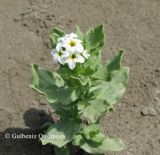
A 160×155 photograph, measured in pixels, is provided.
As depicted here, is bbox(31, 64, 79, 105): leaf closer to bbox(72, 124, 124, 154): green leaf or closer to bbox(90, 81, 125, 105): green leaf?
bbox(90, 81, 125, 105): green leaf

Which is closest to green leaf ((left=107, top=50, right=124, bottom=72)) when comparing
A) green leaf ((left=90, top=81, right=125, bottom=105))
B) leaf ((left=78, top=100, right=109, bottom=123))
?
green leaf ((left=90, top=81, right=125, bottom=105))

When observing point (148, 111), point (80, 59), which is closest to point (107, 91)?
point (80, 59)

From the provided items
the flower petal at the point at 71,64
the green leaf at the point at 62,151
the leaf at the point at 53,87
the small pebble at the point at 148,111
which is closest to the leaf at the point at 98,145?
the green leaf at the point at 62,151

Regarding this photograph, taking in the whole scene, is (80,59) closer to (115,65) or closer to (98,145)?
(115,65)

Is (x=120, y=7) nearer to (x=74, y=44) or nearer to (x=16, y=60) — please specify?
(x=16, y=60)

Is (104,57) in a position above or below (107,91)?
above

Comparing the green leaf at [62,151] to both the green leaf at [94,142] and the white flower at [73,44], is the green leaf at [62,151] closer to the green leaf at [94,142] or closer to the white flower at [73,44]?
the green leaf at [94,142]
